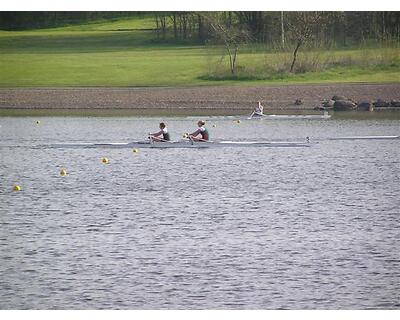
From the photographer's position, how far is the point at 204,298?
36.8 feet

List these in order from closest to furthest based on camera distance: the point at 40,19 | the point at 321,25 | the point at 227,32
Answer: the point at 227,32 < the point at 321,25 < the point at 40,19

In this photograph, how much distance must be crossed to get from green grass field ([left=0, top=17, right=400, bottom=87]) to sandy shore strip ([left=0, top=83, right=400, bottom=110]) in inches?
49.6

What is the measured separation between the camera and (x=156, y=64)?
150ft

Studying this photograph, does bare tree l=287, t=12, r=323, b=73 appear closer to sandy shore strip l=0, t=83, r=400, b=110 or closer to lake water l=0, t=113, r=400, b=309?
sandy shore strip l=0, t=83, r=400, b=110

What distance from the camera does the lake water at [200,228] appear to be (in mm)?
11547

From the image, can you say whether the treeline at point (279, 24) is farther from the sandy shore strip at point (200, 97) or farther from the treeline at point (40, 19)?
the sandy shore strip at point (200, 97)

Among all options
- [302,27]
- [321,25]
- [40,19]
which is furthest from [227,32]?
[40,19]

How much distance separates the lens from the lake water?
1155 centimetres

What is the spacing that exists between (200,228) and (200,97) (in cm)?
2452

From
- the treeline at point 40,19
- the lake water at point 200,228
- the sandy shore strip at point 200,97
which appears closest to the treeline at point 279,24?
the treeline at point 40,19

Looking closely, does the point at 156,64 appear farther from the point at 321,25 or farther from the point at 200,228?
the point at 200,228

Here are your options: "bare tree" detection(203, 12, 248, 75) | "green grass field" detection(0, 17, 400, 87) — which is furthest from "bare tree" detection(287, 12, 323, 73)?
"bare tree" detection(203, 12, 248, 75)

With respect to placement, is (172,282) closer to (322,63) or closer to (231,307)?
(231,307)

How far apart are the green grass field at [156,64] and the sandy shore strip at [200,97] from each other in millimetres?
1259
